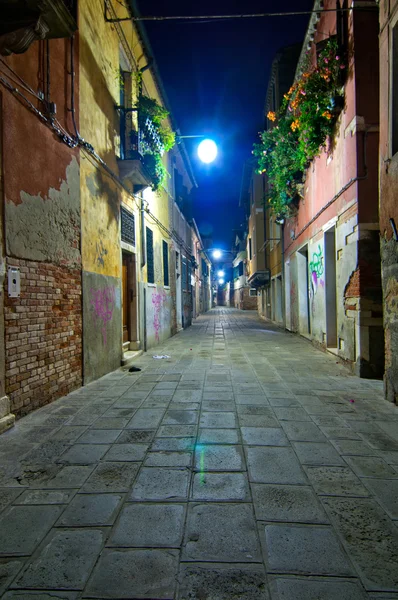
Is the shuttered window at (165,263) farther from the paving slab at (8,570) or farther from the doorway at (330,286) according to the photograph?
the paving slab at (8,570)

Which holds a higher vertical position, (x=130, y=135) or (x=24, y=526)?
(x=130, y=135)

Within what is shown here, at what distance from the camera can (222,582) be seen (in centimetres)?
163

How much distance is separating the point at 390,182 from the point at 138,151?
5.41m

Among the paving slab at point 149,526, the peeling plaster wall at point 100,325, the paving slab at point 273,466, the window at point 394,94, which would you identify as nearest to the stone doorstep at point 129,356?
the peeling plaster wall at point 100,325

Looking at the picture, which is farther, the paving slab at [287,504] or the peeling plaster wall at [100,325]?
the peeling plaster wall at [100,325]

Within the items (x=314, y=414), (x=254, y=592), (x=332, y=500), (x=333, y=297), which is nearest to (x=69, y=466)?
(x=254, y=592)

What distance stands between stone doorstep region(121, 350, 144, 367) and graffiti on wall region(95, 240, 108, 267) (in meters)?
2.08

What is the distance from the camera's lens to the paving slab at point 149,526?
189 cm

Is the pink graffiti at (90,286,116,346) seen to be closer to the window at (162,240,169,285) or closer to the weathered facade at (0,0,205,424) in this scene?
the weathered facade at (0,0,205,424)

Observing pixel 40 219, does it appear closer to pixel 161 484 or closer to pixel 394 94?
pixel 161 484

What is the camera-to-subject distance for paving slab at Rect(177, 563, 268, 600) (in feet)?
5.09

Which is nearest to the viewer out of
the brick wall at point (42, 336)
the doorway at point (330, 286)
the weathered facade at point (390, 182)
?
the brick wall at point (42, 336)

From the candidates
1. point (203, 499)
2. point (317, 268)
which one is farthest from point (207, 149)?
point (203, 499)

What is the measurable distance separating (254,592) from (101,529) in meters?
0.94
